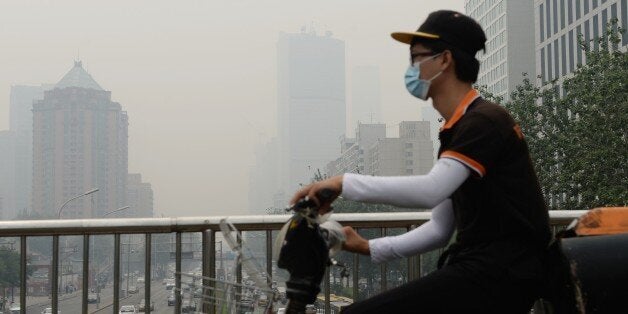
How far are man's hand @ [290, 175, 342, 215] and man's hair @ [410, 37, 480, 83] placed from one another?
21.9 inches

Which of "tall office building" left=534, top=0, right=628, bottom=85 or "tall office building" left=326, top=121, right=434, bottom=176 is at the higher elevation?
"tall office building" left=534, top=0, right=628, bottom=85

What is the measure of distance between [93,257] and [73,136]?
133 metres

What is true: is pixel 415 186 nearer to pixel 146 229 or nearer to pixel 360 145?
pixel 146 229

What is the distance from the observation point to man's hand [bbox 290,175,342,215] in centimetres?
225

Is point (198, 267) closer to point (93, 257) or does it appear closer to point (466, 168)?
point (93, 257)

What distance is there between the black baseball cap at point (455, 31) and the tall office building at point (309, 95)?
131m

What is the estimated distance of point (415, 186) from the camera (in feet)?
7.55

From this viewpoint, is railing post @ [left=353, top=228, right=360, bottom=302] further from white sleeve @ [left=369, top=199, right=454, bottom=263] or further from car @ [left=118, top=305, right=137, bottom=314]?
white sleeve @ [left=369, top=199, right=454, bottom=263]

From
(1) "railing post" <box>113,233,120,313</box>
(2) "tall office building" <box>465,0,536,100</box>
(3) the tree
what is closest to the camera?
(1) "railing post" <box>113,233,120,313</box>

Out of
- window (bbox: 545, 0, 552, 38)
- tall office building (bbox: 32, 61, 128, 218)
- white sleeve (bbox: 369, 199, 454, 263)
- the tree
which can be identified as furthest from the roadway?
tall office building (bbox: 32, 61, 128, 218)

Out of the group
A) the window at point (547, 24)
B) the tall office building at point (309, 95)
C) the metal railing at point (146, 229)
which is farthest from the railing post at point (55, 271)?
the tall office building at point (309, 95)

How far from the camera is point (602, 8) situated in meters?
68.3

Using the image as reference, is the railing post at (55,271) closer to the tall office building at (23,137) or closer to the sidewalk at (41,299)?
the sidewalk at (41,299)

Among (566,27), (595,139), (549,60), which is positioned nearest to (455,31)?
(595,139)
